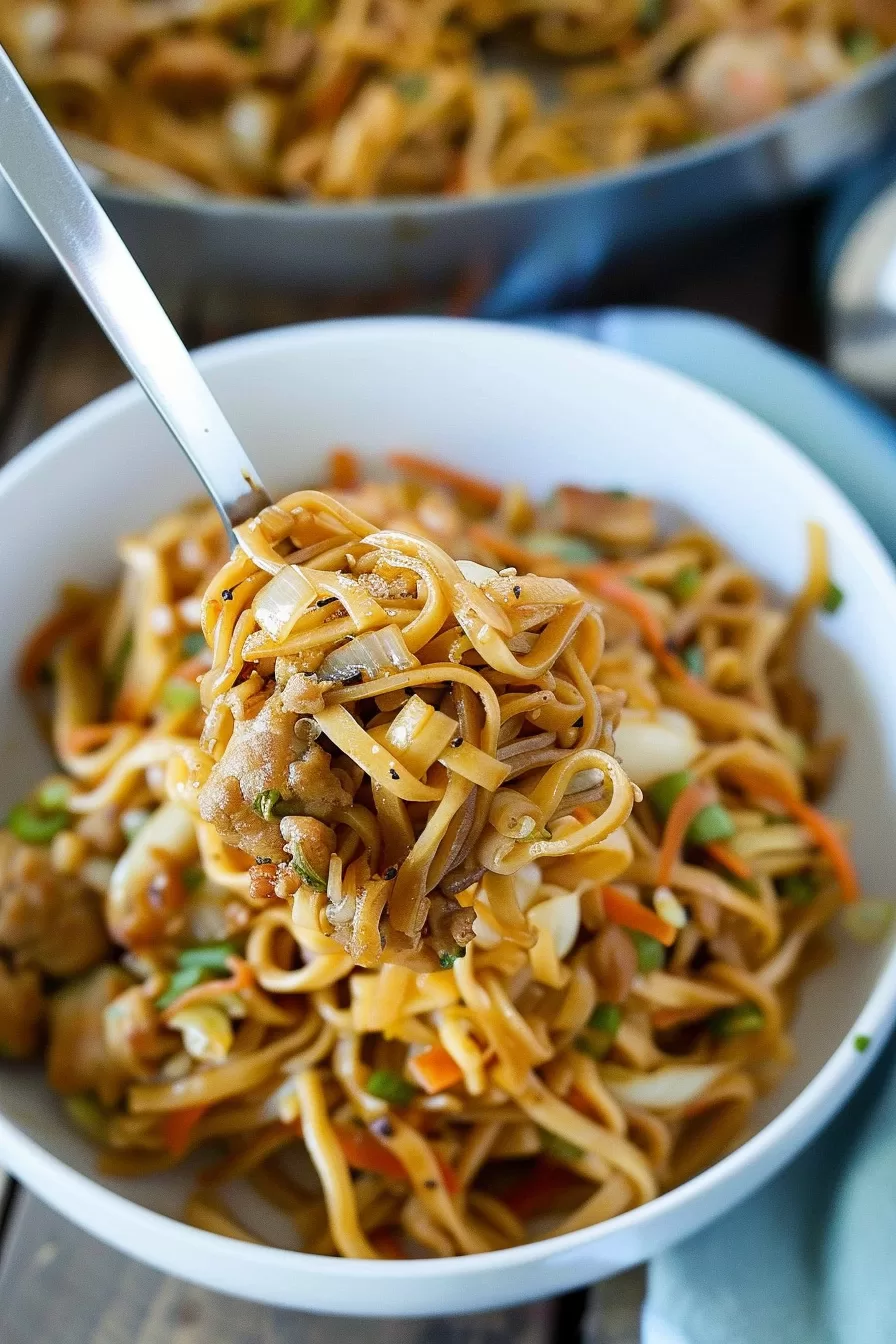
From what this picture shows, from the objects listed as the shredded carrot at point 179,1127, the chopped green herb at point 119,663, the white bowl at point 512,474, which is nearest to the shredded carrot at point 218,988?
the shredded carrot at point 179,1127

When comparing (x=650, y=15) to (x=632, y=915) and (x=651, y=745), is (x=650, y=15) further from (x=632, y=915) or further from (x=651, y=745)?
(x=632, y=915)

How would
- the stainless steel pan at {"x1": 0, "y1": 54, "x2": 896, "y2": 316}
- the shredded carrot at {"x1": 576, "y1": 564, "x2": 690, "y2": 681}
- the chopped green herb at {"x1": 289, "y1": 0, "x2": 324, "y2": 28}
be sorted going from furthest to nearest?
the chopped green herb at {"x1": 289, "y1": 0, "x2": 324, "y2": 28} < the stainless steel pan at {"x1": 0, "y1": 54, "x2": 896, "y2": 316} < the shredded carrot at {"x1": 576, "y1": 564, "x2": 690, "y2": 681}

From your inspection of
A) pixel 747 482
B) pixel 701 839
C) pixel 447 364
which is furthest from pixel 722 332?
pixel 701 839

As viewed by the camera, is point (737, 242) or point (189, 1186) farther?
point (737, 242)

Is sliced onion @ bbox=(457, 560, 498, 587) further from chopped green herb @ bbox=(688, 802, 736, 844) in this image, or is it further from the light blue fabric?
the light blue fabric

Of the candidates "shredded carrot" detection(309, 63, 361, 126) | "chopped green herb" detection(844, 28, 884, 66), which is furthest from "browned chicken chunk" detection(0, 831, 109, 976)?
"chopped green herb" detection(844, 28, 884, 66)

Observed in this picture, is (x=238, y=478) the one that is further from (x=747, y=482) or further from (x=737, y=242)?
(x=737, y=242)

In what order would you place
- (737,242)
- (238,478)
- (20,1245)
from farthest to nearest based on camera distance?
1. (737,242)
2. (20,1245)
3. (238,478)
